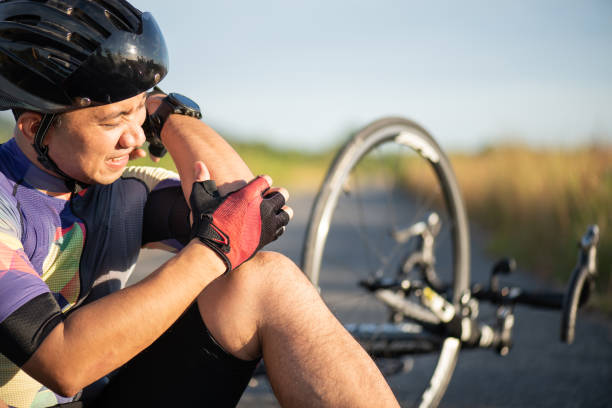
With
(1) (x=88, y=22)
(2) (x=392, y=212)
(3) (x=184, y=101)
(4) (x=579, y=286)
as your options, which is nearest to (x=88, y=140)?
(1) (x=88, y=22)

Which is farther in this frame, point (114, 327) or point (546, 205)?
point (546, 205)

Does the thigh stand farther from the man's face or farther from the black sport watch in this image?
the black sport watch

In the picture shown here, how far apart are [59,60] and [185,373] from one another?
2.88ft

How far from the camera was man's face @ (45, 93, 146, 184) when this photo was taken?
1621 millimetres

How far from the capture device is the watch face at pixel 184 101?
1966 millimetres

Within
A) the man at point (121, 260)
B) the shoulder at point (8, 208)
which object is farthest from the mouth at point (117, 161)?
the shoulder at point (8, 208)

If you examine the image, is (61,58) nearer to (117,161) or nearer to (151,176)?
(117,161)

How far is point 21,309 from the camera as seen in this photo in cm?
127

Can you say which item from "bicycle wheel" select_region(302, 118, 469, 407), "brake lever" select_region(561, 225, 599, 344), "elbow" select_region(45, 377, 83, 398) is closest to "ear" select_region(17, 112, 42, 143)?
"elbow" select_region(45, 377, 83, 398)

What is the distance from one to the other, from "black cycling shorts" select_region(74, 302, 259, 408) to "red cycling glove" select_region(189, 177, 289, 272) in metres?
0.20

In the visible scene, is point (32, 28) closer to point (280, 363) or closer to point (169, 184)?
point (169, 184)

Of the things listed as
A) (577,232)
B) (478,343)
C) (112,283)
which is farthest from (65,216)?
(577,232)

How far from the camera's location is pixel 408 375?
3498 millimetres

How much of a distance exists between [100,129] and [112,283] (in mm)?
462
